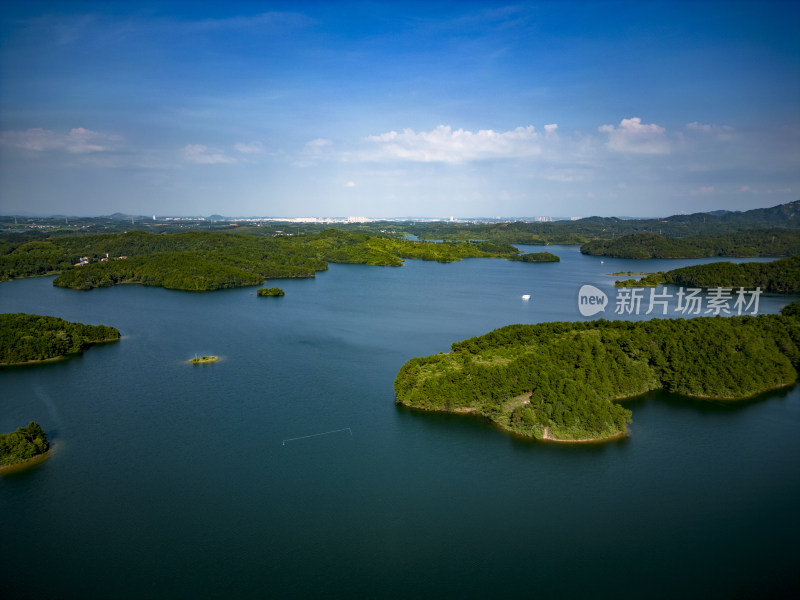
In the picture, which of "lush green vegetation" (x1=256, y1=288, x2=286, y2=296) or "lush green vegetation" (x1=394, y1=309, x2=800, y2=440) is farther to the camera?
"lush green vegetation" (x1=256, y1=288, x2=286, y2=296)

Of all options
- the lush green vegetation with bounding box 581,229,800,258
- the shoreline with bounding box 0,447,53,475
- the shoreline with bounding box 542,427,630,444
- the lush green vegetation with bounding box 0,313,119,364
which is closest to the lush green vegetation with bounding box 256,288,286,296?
the lush green vegetation with bounding box 0,313,119,364

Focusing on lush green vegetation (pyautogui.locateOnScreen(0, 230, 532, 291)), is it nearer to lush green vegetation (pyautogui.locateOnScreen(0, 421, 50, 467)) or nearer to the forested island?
the forested island

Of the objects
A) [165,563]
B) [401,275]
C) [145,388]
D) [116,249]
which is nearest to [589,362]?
[165,563]

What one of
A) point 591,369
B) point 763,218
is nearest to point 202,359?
point 591,369

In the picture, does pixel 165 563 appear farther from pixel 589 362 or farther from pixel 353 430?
pixel 589 362

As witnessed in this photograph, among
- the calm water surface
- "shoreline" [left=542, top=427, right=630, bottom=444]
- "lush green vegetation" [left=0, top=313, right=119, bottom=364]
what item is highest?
"lush green vegetation" [left=0, top=313, right=119, bottom=364]

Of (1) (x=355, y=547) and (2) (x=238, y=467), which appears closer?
(1) (x=355, y=547)
